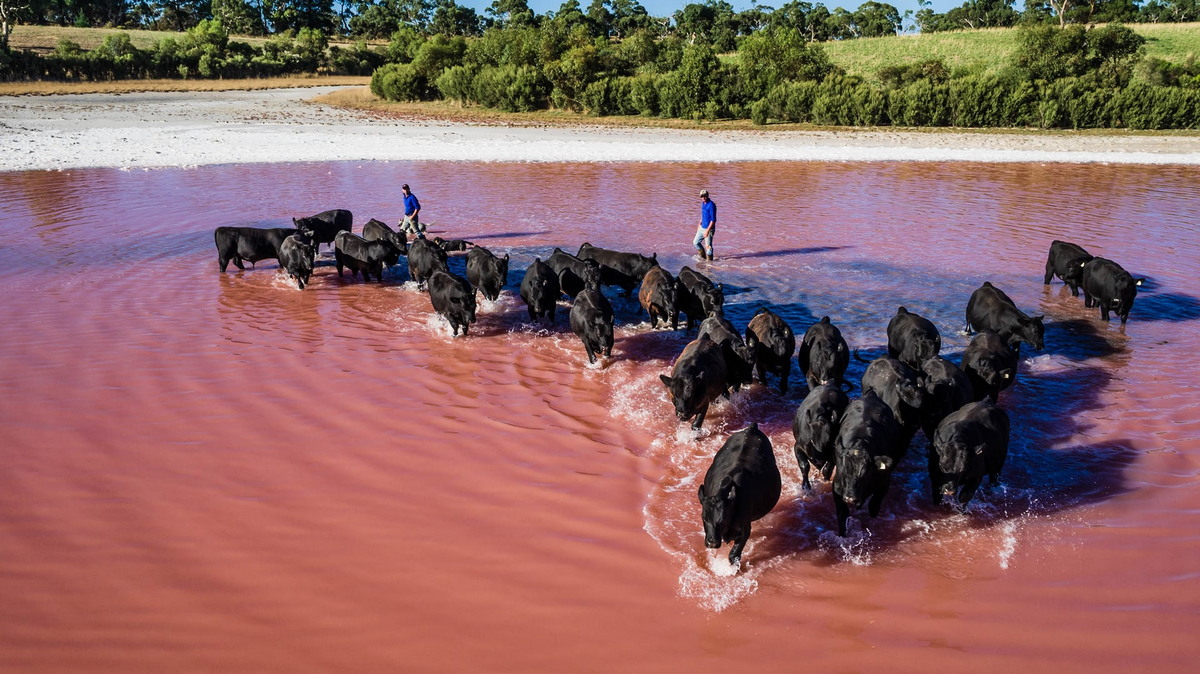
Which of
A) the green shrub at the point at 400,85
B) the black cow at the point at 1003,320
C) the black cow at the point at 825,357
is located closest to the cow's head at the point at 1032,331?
the black cow at the point at 1003,320

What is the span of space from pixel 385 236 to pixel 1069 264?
1274 centimetres

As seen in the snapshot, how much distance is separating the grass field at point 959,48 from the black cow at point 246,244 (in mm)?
62722

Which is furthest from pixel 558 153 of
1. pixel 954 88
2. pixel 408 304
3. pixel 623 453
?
pixel 623 453

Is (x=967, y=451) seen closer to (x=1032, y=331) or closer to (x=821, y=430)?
(x=821, y=430)

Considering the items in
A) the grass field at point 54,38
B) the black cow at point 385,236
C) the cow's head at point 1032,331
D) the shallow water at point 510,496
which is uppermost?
the grass field at point 54,38

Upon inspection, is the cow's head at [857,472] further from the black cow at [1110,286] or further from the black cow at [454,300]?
the black cow at [1110,286]

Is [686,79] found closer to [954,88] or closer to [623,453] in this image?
[954,88]

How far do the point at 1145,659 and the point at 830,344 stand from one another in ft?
15.2

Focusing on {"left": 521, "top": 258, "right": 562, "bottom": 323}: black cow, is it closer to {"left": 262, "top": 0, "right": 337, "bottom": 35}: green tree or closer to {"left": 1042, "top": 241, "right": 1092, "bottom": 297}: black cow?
{"left": 1042, "top": 241, "right": 1092, "bottom": 297}: black cow

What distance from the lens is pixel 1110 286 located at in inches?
478

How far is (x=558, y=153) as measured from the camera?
33688 mm

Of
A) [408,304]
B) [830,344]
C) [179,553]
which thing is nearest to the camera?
[179,553]

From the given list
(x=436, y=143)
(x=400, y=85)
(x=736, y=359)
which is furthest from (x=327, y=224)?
(x=400, y=85)

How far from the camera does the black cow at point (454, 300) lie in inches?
460
